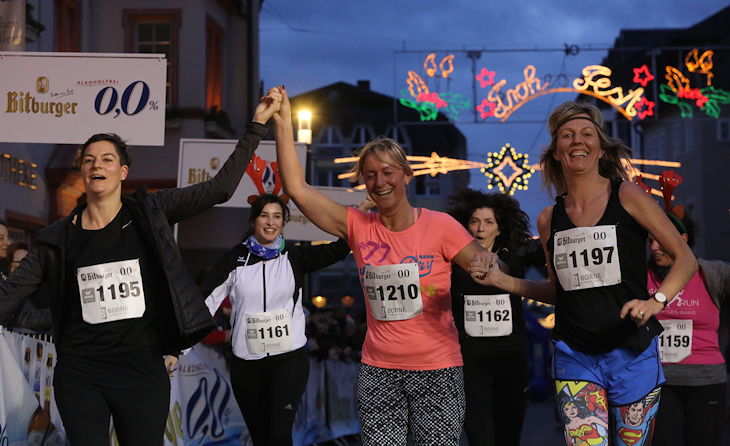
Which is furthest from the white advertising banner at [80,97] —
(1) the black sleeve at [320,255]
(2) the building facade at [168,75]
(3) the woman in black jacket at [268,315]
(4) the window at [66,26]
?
(4) the window at [66,26]

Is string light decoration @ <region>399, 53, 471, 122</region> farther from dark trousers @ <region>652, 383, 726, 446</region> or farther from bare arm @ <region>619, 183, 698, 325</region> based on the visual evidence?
bare arm @ <region>619, 183, 698, 325</region>

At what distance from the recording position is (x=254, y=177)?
11.4 m

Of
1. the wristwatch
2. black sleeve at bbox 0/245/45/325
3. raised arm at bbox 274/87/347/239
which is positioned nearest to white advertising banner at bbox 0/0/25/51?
raised arm at bbox 274/87/347/239

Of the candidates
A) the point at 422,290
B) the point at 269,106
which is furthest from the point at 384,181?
the point at 269,106

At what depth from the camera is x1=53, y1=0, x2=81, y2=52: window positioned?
1934 centimetres

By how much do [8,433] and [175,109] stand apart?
1516 cm

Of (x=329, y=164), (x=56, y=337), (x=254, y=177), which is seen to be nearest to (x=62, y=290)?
(x=56, y=337)

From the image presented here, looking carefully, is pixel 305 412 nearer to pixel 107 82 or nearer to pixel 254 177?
pixel 254 177

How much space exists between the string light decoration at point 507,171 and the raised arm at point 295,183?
915 inches

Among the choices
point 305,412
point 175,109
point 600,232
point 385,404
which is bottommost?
point 305,412

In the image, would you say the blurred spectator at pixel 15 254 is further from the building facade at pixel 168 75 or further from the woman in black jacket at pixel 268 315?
the building facade at pixel 168 75

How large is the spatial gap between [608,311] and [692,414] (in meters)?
2.78

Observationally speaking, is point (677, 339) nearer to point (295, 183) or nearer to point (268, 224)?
point (268, 224)

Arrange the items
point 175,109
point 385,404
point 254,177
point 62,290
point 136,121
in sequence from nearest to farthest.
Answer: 1. point 62,290
2. point 385,404
3. point 136,121
4. point 254,177
5. point 175,109
